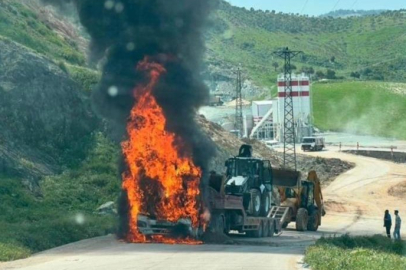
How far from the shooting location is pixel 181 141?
40.5 meters

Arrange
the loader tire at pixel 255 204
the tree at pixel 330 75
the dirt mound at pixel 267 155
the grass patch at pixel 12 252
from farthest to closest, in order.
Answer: the tree at pixel 330 75 → the dirt mound at pixel 267 155 → the loader tire at pixel 255 204 → the grass patch at pixel 12 252

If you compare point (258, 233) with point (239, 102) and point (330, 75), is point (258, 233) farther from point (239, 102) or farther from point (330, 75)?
point (330, 75)

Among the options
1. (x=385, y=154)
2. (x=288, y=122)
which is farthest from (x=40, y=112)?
(x=288, y=122)

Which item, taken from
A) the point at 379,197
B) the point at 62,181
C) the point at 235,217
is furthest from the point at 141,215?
the point at 379,197

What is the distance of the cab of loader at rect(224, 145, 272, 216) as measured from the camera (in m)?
46.7

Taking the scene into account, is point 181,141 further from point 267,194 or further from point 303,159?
point 303,159

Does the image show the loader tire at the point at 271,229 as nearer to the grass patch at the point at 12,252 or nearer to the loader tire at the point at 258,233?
the loader tire at the point at 258,233

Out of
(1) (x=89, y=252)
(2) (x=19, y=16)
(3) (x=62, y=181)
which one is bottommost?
(1) (x=89, y=252)

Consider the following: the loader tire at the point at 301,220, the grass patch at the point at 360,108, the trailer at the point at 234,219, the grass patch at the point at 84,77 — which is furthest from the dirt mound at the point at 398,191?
the grass patch at the point at 360,108

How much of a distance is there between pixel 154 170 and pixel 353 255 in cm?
1127

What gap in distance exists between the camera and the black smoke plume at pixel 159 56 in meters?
40.9

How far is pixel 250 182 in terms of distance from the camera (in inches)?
1881

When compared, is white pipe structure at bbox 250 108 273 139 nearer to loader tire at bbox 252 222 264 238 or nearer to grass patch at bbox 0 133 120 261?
grass patch at bbox 0 133 120 261

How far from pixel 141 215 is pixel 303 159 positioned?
60.1m
